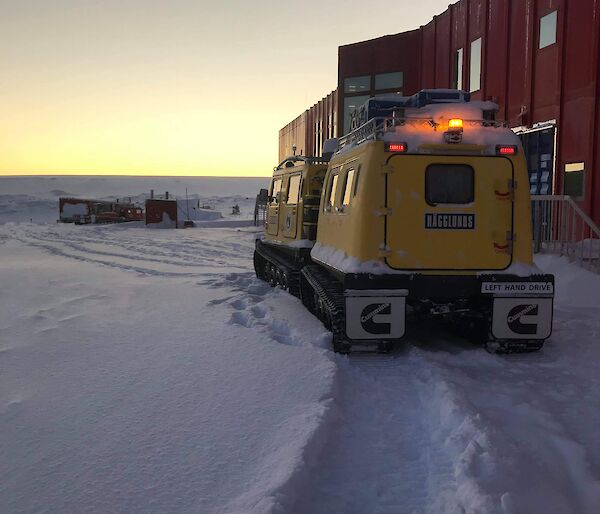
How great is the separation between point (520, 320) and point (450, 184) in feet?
5.62

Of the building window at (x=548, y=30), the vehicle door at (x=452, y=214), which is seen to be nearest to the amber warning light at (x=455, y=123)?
the vehicle door at (x=452, y=214)

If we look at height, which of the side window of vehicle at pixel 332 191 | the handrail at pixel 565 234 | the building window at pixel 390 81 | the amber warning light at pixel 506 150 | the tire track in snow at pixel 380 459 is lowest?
the tire track in snow at pixel 380 459

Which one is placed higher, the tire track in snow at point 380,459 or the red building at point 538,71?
the red building at point 538,71

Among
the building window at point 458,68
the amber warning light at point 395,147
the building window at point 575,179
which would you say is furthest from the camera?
the building window at point 458,68

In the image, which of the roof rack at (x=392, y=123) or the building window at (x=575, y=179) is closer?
the roof rack at (x=392, y=123)

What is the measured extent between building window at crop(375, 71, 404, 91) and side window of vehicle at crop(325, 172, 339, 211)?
54.7 feet

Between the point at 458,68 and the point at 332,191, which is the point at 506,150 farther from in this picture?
the point at 458,68

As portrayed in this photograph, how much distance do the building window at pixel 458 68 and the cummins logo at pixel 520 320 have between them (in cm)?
1420

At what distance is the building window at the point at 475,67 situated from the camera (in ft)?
57.4

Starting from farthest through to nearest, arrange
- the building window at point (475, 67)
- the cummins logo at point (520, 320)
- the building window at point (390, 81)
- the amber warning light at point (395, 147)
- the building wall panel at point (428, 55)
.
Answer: the building window at point (390, 81) < the building wall panel at point (428, 55) < the building window at point (475, 67) < the cummins logo at point (520, 320) < the amber warning light at point (395, 147)

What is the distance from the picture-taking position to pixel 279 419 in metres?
Answer: 4.38

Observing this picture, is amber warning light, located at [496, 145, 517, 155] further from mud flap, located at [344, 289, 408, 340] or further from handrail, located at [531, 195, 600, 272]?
handrail, located at [531, 195, 600, 272]

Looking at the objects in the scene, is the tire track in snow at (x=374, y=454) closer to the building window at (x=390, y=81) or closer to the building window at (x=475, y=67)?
the building window at (x=475, y=67)

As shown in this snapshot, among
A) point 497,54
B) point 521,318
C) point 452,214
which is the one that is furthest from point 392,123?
point 497,54
